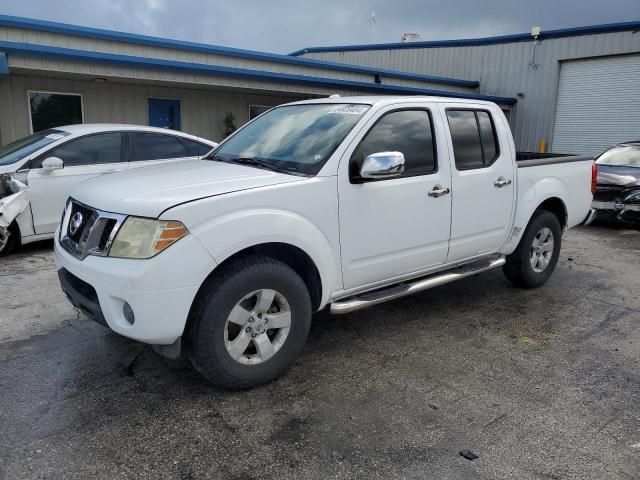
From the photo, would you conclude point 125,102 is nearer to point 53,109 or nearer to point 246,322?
point 53,109

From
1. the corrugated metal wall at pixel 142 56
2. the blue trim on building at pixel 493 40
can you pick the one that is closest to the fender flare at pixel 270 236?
the corrugated metal wall at pixel 142 56

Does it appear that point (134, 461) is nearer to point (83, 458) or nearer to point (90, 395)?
point (83, 458)

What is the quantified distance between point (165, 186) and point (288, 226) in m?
0.79

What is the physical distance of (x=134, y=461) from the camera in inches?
107

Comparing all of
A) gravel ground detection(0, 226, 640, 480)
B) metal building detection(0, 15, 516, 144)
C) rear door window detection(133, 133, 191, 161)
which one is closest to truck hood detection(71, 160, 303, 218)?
gravel ground detection(0, 226, 640, 480)

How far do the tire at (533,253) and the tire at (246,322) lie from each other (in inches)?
112

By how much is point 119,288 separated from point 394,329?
243 cm

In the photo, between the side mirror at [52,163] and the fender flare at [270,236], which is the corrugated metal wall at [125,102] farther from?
the fender flare at [270,236]

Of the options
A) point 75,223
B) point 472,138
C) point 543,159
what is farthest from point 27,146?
point 543,159

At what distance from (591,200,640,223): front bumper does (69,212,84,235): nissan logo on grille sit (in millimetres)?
8256

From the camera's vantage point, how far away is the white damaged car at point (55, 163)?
21.0 feet

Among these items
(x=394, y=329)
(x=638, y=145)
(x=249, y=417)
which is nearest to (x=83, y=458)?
(x=249, y=417)

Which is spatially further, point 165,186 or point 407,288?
point 407,288

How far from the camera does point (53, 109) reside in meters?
11.5
